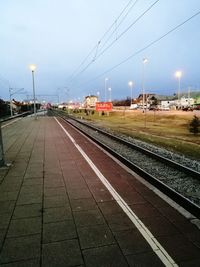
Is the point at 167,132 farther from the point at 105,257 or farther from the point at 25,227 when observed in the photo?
the point at 105,257

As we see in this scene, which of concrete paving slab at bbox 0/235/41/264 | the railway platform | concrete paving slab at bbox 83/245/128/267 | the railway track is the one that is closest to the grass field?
the railway track

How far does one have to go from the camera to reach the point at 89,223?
550 cm

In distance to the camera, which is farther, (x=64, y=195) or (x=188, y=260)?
(x=64, y=195)

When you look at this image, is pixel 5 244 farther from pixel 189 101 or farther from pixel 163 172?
pixel 189 101

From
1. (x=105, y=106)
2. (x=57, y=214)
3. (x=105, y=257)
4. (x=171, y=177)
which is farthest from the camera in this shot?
(x=105, y=106)

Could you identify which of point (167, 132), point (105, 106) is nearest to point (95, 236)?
point (167, 132)

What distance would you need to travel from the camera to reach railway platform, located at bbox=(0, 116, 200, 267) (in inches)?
169

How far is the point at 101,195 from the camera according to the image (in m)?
7.12

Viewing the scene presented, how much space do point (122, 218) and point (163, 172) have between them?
4426mm

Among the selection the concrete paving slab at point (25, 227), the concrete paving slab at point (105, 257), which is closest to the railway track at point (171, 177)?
the concrete paving slab at point (105, 257)

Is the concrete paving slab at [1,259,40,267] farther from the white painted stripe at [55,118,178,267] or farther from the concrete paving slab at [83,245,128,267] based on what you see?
the white painted stripe at [55,118,178,267]

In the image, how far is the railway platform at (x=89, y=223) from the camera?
430 centimetres

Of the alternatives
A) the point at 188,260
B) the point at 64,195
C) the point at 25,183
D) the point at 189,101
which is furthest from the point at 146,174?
the point at 189,101

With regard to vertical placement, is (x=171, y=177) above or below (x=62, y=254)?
below
